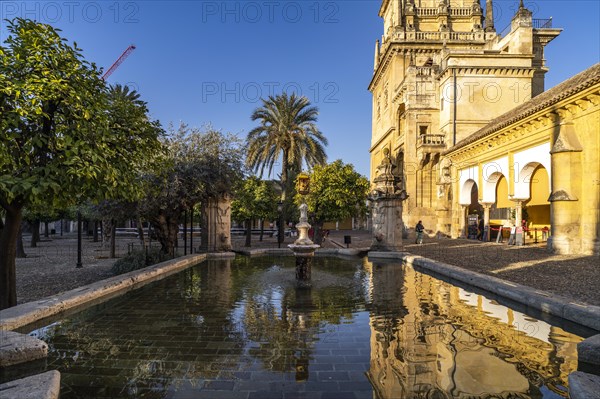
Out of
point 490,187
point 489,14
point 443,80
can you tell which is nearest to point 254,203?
point 490,187

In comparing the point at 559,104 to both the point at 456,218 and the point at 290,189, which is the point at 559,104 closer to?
the point at 456,218

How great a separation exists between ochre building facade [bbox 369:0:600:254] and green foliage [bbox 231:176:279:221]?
38.6 ft

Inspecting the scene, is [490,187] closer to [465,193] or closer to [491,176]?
[491,176]

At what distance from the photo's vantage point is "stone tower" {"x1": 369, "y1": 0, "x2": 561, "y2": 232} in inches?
1051

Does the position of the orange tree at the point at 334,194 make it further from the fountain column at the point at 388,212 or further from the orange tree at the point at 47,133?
the orange tree at the point at 47,133

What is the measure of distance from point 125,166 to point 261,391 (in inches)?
183

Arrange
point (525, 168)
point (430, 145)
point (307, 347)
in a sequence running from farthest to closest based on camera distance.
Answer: point (430, 145), point (525, 168), point (307, 347)

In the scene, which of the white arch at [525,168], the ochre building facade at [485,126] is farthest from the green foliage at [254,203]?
the white arch at [525,168]

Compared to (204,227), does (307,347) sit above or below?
below

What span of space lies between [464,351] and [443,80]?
27906mm

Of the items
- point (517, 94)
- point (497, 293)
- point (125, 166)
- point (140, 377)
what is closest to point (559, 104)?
point (497, 293)

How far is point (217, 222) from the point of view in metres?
14.6

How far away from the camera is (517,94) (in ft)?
88.4

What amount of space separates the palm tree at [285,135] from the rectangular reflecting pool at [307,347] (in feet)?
61.5
